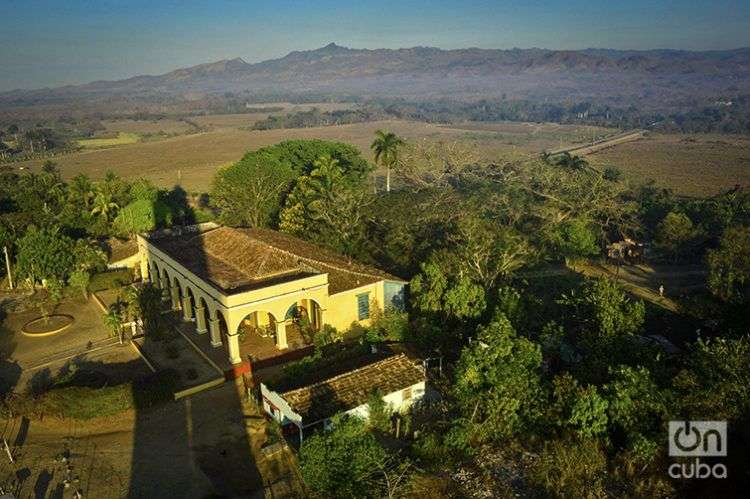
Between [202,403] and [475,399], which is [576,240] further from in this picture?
[202,403]

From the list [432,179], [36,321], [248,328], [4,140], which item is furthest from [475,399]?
[4,140]

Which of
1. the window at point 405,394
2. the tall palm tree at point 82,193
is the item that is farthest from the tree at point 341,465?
the tall palm tree at point 82,193

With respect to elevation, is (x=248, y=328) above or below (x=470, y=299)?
below

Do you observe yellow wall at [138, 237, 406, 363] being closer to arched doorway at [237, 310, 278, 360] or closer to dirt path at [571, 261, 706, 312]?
arched doorway at [237, 310, 278, 360]

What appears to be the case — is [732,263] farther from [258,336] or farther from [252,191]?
[252,191]

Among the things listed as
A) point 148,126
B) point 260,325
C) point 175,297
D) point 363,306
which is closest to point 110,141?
point 148,126

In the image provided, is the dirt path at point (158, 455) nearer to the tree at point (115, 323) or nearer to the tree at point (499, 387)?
the tree at point (499, 387)
